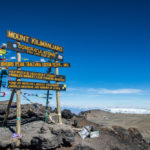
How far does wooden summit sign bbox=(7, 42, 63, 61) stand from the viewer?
12.0 metres

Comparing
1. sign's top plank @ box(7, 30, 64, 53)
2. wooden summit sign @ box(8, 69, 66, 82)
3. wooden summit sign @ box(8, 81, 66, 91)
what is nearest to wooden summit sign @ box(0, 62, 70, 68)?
wooden summit sign @ box(8, 69, 66, 82)

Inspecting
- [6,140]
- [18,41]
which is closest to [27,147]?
[6,140]

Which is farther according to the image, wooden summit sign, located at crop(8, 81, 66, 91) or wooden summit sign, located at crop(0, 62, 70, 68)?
wooden summit sign, located at crop(0, 62, 70, 68)

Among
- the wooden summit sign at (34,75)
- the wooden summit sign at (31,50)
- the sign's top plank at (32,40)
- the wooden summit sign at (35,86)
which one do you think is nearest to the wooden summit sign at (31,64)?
the wooden summit sign at (34,75)

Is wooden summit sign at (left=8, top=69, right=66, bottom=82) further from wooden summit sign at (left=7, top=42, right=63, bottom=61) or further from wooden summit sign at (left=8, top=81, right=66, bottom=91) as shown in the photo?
wooden summit sign at (left=7, top=42, right=63, bottom=61)

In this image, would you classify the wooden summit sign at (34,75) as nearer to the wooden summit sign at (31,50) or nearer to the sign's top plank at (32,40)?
the wooden summit sign at (31,50)

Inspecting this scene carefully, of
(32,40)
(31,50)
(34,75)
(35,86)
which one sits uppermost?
(32,40)

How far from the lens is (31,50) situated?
525 inches

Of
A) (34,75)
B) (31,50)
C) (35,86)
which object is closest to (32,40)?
(31,50)

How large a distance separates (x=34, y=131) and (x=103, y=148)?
16.8 feet

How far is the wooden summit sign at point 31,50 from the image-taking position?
11993mm

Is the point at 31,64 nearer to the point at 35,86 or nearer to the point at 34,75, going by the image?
the point at 34,75

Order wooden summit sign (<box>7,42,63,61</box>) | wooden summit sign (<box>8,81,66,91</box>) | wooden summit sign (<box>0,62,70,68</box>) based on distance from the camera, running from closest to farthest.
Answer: wooden summit sign (<box>8,81,66,91</box>)
wooden summit sign (<box>0,62,70,68</box>)
wooden summit sign (<box>7,42,63,61</box>)

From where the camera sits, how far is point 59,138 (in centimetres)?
1062
